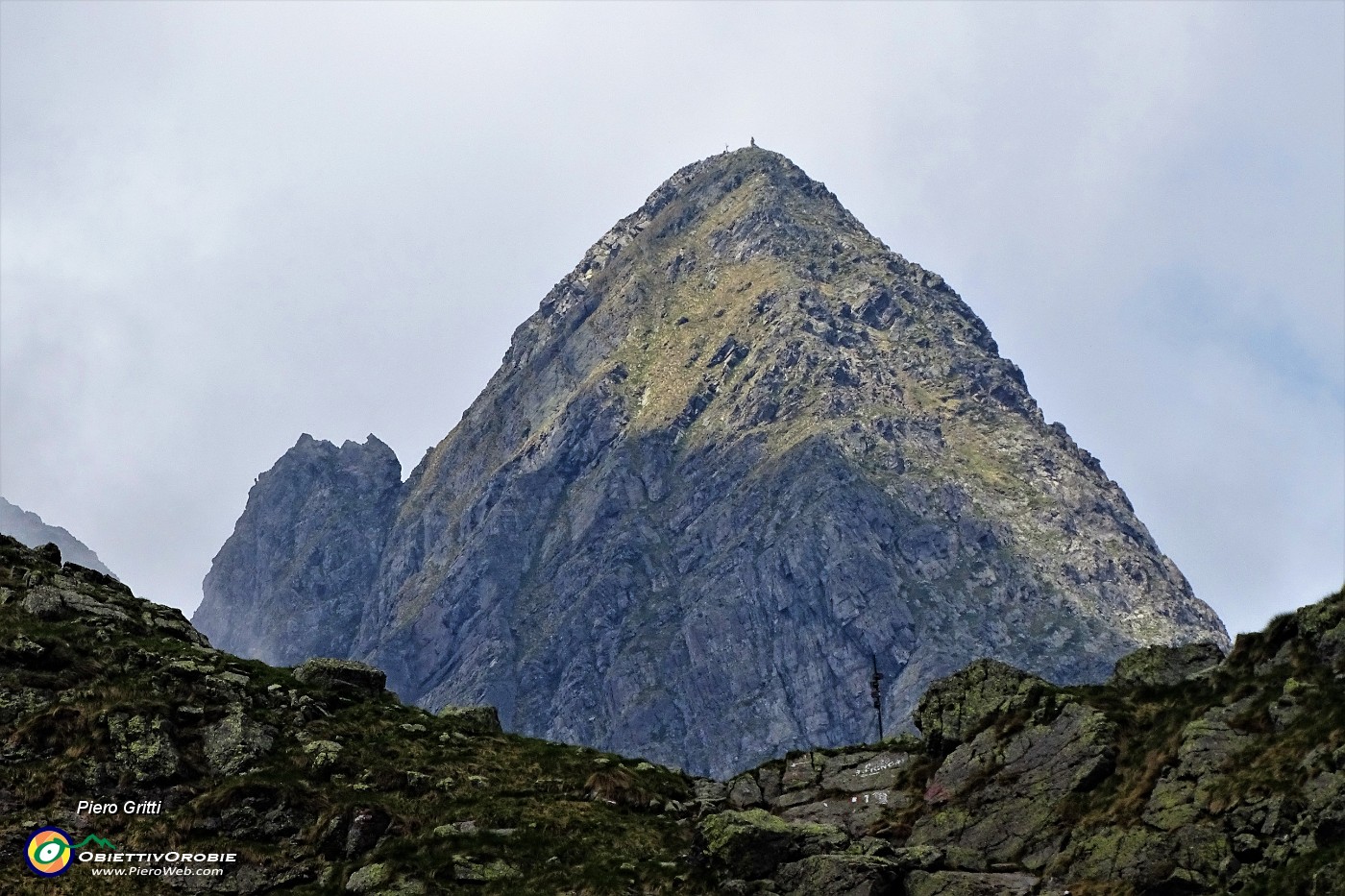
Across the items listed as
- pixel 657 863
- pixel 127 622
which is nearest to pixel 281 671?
pixel 127 622

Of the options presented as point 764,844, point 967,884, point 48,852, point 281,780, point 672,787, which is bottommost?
point 967,884

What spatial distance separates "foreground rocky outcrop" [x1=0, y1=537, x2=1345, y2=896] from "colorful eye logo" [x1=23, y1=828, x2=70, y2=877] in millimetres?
458

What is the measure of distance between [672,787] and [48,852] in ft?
93.0

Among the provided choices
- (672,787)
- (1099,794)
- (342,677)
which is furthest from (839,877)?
(342,677)

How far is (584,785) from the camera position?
6175cm

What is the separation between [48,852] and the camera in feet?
160

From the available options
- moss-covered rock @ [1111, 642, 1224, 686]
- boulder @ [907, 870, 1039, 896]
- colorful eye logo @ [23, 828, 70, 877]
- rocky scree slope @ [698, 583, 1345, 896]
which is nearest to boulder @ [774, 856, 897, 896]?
rocky scree slope @ [698, 583, 1345, 896]

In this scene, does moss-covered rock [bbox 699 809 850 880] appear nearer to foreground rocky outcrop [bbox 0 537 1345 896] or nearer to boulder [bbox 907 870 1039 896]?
foreground rocky outcrop [bbox 0 537 1345 896]

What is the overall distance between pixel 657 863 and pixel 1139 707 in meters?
22.9

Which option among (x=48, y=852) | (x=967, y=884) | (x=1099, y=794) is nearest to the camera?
(x=48, y=852)

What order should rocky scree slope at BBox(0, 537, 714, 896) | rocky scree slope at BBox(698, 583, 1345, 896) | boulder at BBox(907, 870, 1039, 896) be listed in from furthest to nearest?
rocky scree slope at BBox(0, 537, 714, 896), boulder at BBox(907, 870, 1039, 896), rocky scree slope at BBox(698, 583, 1345, 896)

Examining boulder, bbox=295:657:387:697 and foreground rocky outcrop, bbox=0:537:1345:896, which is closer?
foreground rocky outcrop, bbox=0:537:1345:896

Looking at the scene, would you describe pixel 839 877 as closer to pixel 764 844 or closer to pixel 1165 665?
pixel 764 844

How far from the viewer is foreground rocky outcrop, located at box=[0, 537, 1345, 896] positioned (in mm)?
48000
